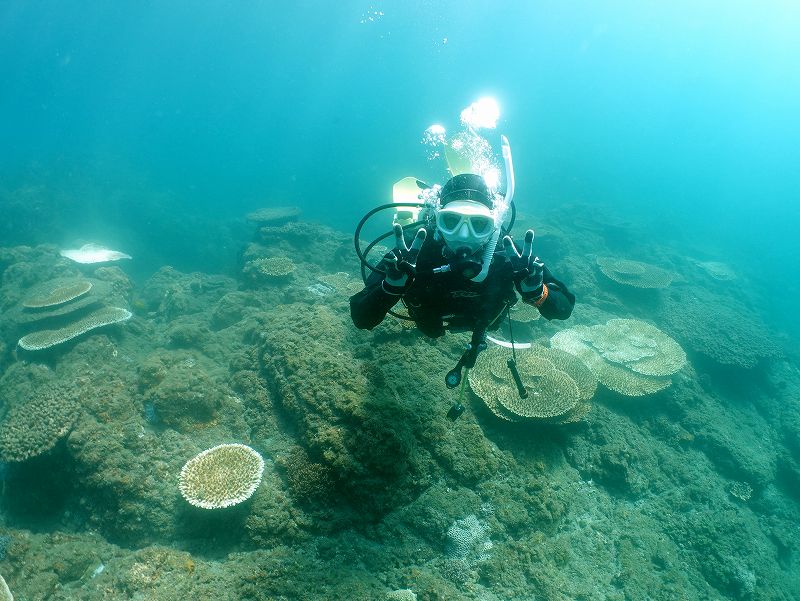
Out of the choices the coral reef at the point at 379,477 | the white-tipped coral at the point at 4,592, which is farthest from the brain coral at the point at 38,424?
the white-tipped coral at the point at 4,592

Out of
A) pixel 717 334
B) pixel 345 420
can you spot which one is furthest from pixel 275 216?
pixel 717 334

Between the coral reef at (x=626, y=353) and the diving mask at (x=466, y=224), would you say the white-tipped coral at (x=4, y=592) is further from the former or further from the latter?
the coral reef at (x=626, y=353)

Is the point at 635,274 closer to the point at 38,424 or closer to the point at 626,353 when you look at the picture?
the point at 626,353

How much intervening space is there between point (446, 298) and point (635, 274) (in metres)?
11.3

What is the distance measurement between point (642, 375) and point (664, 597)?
3834mm

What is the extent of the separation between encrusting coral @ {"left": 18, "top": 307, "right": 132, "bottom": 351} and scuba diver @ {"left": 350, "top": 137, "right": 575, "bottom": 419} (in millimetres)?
7239

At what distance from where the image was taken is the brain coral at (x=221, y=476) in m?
4.09

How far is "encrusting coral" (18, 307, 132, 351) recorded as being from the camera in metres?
7.22

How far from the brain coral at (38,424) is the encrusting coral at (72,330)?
2626mm

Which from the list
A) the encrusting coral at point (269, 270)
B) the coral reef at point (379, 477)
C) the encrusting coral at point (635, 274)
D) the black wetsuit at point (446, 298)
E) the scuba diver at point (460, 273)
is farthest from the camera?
the encrusting coral at point (635, 274)

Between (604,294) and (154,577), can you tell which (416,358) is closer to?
(154,577)

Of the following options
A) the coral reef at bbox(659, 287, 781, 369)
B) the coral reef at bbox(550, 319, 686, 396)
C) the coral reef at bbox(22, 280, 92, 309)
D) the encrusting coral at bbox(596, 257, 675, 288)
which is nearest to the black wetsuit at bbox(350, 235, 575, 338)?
the coral reef at bbox(550, 319, 686, 396)

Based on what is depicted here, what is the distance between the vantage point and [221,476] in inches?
168

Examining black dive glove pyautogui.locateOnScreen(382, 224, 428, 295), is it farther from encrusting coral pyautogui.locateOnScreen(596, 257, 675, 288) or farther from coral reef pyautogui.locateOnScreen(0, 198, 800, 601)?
encrusting coral pyautogui.locateOnScreen(596, 257, 675, 288)
